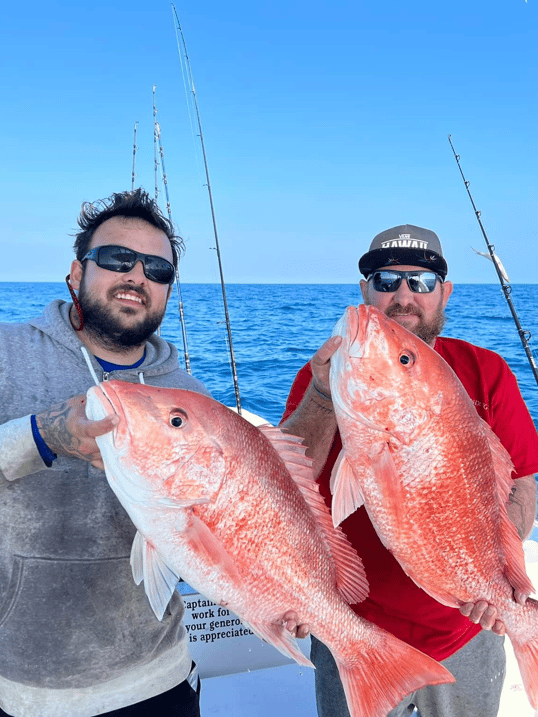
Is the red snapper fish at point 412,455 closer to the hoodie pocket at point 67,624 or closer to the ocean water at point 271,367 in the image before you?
the hoodie pocket at point 67,624

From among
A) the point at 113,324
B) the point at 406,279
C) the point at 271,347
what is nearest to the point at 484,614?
the point at 406,279

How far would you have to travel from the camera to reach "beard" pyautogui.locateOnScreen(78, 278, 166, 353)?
7.24 feet

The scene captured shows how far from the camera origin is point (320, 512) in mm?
1750

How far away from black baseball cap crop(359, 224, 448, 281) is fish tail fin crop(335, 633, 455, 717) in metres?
1.44

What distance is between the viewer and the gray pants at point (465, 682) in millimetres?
2395

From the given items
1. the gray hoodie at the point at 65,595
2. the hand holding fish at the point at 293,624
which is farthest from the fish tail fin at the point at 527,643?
the gray hoodie at the point at 65,595

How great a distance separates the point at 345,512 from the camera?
1647mm

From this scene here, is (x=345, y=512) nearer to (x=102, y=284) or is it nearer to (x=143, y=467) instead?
(x=143, y=467)

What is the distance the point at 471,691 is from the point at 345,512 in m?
1.47

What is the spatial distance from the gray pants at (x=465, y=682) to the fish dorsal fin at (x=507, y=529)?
0.83m

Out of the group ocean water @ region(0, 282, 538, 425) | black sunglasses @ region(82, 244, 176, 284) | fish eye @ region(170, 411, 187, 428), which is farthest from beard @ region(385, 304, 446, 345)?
ocean water @ region(0, 282, 538, 425)

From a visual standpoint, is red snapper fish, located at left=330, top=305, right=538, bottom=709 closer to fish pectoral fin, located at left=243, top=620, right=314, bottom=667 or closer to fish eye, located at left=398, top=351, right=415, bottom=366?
fish eye, located at left=398, top=351, right=415, bottom=366

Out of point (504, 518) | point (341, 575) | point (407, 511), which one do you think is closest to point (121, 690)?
point (341, 575)

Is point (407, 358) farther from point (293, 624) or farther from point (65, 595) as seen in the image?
point (65, 595)
